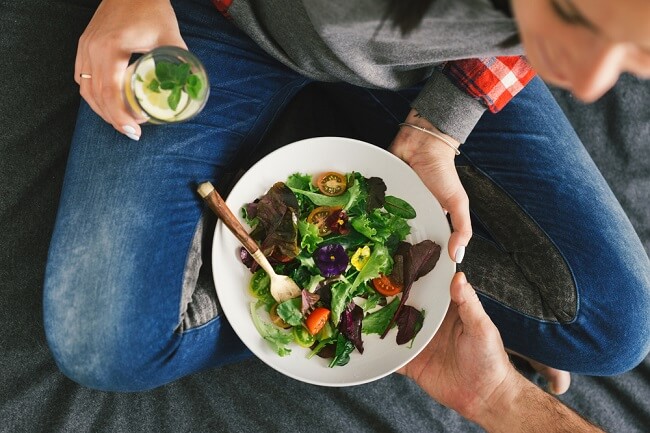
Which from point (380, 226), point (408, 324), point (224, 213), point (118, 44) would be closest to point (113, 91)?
point (118, 44)

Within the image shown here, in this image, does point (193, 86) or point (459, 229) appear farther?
point (459, 229)

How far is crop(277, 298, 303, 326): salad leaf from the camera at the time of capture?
95 centimetres

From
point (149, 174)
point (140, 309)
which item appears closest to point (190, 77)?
point (149, 174)

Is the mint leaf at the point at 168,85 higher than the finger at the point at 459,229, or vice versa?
the mint leaf at the point at 168,85

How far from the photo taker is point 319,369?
38.6 inches

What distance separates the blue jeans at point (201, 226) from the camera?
92 cm

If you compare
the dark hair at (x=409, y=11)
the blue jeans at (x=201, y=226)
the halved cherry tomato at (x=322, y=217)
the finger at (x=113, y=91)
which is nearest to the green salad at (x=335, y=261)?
the halved cherry tomato at (x=322, y=217)

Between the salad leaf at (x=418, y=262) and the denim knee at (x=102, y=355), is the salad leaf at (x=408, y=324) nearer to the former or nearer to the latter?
the salad leaf at (x=418, y=262)

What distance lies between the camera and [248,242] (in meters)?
0.93

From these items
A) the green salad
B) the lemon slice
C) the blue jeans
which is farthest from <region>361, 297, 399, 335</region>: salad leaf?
the lemon slice

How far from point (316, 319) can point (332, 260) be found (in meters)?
0.09

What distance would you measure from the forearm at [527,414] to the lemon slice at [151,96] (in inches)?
27.1

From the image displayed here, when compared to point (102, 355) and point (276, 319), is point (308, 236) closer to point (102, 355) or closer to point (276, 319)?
point (276, 319)

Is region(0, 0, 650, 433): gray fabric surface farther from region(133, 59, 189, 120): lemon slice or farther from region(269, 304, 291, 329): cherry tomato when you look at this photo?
region(133, 59, 189, 120): lemon slice
